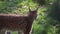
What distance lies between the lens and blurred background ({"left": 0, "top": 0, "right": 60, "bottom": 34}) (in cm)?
161

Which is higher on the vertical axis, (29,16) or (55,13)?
(55,13)

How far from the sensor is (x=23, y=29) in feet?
8.68

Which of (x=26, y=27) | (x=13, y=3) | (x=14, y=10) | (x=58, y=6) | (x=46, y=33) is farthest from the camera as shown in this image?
(x=13, y=3)

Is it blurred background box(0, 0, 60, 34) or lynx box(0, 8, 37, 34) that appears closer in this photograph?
blurred background box(0, 0, 60, 34)

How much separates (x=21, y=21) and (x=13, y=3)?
0.99m

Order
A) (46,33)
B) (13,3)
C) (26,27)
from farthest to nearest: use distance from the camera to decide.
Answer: (13,3) < (26,27) < (46,33)

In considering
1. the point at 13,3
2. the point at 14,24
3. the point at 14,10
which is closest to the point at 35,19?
the point at 14,24

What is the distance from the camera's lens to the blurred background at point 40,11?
1612 millimetres

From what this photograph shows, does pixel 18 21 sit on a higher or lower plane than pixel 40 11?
lower

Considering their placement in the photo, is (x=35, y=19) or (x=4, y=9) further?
(x=4, y=9)

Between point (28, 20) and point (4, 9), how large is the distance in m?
0.69

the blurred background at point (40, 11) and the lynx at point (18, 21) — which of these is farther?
the lynx at point (18, 21)

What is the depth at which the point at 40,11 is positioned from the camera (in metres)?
2.71

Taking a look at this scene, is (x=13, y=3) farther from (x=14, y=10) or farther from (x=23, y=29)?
(x=23, y=29)
